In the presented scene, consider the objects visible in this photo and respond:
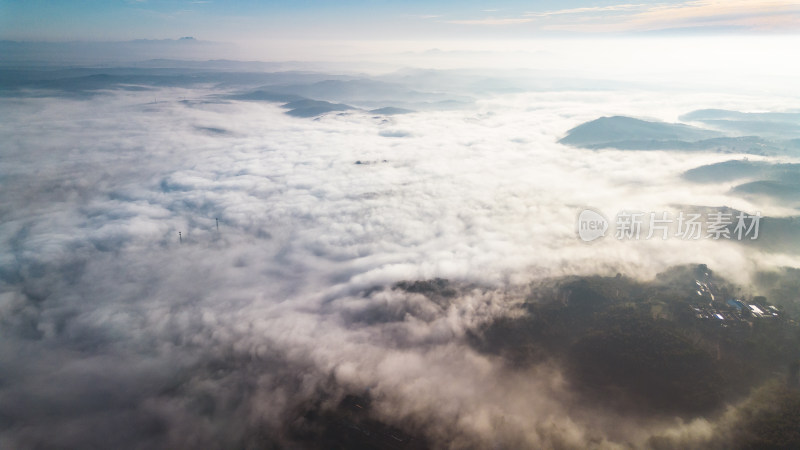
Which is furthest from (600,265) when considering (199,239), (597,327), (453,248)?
(199,239)

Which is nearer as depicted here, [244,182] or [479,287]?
[479,287]

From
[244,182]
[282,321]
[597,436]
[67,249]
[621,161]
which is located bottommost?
[597,436]

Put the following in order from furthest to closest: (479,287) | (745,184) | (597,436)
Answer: (745,184) < (479,287) < (597,436)

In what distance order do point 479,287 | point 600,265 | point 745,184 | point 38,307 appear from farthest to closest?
point 745,184 < point 600,265 < point 479,287 < point 38,307

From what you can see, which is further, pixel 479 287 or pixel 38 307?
pixel 479 287

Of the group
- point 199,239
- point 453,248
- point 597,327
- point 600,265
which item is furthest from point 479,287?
point 199,239

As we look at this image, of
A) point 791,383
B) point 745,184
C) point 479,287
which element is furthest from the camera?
point 745,184

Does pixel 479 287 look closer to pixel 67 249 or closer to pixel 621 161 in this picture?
pixel 67 249

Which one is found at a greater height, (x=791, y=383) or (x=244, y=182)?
(x=244, y=182)

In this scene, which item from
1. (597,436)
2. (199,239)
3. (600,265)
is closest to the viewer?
(597,436)

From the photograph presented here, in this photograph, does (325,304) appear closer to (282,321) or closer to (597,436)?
(282,321)
